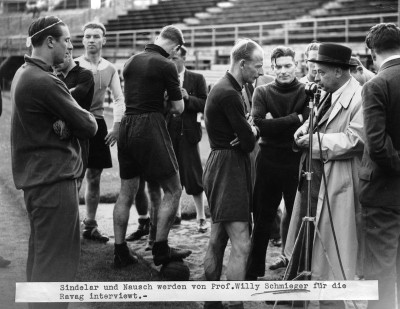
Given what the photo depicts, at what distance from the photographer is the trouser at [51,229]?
9.71 feet

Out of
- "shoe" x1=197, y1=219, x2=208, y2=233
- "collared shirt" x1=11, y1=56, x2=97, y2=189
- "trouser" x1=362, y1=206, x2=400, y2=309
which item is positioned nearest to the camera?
"collared shirt" x1=11, y1=56, x2=97, y2=189

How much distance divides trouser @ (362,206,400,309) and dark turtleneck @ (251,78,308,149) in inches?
44.5

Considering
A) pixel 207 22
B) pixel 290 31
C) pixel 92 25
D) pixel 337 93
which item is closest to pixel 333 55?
pixel 337 93

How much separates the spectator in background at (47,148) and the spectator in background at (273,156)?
1.61 meters

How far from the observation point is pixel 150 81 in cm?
407

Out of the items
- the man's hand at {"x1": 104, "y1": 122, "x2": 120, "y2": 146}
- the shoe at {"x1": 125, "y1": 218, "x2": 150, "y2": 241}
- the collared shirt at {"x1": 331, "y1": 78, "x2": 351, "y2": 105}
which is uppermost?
the collared shirt at {"x1": 331, "y1": 78, "x2": 351, "y2": 105}

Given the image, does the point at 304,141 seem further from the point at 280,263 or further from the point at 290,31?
the point at 290,31

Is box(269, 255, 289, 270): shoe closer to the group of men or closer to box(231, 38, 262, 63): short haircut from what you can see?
the group of men

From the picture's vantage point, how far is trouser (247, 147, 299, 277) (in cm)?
429

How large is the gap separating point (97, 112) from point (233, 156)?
67.8 inches

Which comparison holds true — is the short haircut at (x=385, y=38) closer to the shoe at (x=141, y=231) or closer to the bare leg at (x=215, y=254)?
the bare leg at (x=215, y=254)

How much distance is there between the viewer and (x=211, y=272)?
3770 mm

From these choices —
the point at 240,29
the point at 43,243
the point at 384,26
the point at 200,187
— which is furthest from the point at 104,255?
the point at 240,29

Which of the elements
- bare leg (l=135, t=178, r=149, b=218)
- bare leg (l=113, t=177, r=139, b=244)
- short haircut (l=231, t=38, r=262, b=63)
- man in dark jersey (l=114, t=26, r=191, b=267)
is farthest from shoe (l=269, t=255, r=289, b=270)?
short haircut (l=231, t=38, r=262, b=63)
